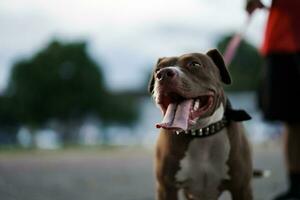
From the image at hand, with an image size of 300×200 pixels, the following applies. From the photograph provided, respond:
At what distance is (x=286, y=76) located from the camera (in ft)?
18.7

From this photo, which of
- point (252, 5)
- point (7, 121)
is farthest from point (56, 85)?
point (252, 5)

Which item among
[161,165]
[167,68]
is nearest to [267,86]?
[161,165]

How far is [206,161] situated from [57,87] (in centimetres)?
5760

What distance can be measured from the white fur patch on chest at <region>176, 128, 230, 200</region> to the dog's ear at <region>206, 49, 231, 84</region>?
34cm

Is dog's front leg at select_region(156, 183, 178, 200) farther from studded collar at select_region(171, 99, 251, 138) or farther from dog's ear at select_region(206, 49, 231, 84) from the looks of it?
dog's ear at select_region(206, 49, 231, 84)

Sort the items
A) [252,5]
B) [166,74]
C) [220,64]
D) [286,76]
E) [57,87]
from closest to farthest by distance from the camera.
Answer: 1. [166,74]
2. [220,64]
3. [252,5]
4. [286,76]
5. [57,87]

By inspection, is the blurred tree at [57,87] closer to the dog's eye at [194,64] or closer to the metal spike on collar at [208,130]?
the metal spike on collar at [208,130]

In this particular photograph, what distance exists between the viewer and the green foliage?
59844mm

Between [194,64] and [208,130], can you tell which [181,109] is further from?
[208,130]

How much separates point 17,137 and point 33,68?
6729 mm

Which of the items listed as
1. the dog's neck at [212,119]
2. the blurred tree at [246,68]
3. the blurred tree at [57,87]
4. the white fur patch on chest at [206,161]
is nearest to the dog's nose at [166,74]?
the dog's neck at [212,119]

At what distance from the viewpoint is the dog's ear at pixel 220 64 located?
4.07 meters

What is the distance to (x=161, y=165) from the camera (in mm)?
4160

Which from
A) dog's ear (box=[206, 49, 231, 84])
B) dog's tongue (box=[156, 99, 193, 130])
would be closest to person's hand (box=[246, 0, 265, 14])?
dog's ear (box=[206, 49, 231, 84])
